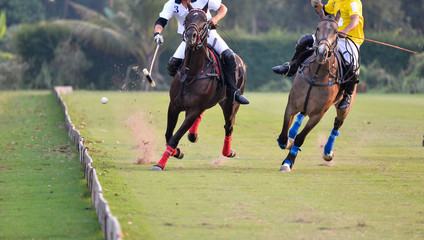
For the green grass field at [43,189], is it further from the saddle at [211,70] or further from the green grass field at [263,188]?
the saddle at [211,70]

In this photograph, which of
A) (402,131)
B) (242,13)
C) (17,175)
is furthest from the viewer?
(242,13)

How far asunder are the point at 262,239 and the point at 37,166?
627 cm

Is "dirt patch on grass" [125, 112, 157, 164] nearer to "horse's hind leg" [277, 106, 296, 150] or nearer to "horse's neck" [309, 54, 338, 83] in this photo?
"horse's hind leg" [277, 106, 296, 150]

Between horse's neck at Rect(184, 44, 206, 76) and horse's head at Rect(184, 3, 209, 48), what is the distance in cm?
21

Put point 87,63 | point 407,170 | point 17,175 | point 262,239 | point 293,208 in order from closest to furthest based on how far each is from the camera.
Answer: point 262,239 → point 293,208 → point 17,175 → point 407,170 → point 87,63

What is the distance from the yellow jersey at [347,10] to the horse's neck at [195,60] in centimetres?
266

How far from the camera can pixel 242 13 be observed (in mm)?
65812

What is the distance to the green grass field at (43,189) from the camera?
7.73 metres

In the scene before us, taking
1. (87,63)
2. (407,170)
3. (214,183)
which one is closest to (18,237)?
(214,183)

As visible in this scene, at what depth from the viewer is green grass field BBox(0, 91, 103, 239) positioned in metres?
7.73

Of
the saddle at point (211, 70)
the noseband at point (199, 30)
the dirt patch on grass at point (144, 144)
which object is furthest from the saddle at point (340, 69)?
the dirt patch on grass at point (144, 144)

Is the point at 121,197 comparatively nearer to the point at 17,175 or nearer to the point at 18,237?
the point at 18,237

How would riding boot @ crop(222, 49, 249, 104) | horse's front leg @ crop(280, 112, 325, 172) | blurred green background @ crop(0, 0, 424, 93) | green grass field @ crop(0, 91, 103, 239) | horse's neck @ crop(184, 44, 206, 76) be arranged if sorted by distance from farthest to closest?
blurred green background @ crop(0, 0, 424, 93)
riding boot @ crop(222, 49, 249, 104)
horse's front leg @ crop(280, 112, 325, 172)
horse's neck @ crop(184, 44, 206, 76)
green grass field @ crop(0, 91, 103, 239)

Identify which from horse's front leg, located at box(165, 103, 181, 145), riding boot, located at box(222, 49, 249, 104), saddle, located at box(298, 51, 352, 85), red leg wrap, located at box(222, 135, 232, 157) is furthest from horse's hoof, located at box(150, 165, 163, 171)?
saddle, located at box(298, 51, 352, 85)
